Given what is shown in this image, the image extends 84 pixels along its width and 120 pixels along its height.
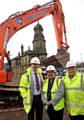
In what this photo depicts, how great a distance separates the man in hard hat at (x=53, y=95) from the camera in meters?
6.58

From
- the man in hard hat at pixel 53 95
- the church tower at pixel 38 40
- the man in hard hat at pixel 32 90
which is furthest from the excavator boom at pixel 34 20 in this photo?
the church tower at pixel 38 40

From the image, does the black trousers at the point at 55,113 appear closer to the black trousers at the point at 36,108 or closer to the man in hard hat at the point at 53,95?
the man in hard hat at the point at 53,95

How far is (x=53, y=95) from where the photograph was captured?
21.9ft

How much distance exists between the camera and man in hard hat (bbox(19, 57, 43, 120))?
719 centimetres

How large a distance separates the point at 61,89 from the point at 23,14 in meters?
9.93

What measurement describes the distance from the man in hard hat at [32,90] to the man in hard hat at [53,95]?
1.05 ft

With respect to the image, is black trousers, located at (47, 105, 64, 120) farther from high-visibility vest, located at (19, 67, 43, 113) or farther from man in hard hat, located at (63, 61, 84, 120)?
high-visibility vest, located at (19, 67, 43, 113)

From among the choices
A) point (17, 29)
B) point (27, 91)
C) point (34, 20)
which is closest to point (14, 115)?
point (27, 91)

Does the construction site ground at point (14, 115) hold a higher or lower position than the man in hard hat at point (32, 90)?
lower

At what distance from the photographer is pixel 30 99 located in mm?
7160

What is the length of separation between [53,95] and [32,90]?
678mm

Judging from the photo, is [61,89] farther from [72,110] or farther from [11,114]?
[11,114]

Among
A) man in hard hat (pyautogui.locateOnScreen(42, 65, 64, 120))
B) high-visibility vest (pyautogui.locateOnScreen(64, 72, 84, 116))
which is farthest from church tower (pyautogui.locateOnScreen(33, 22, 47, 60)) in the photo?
high-visibility vest (pyautogui.locateOnScreen(64, 72, 84, 116))

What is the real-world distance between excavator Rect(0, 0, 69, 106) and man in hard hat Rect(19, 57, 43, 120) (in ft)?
22.7
